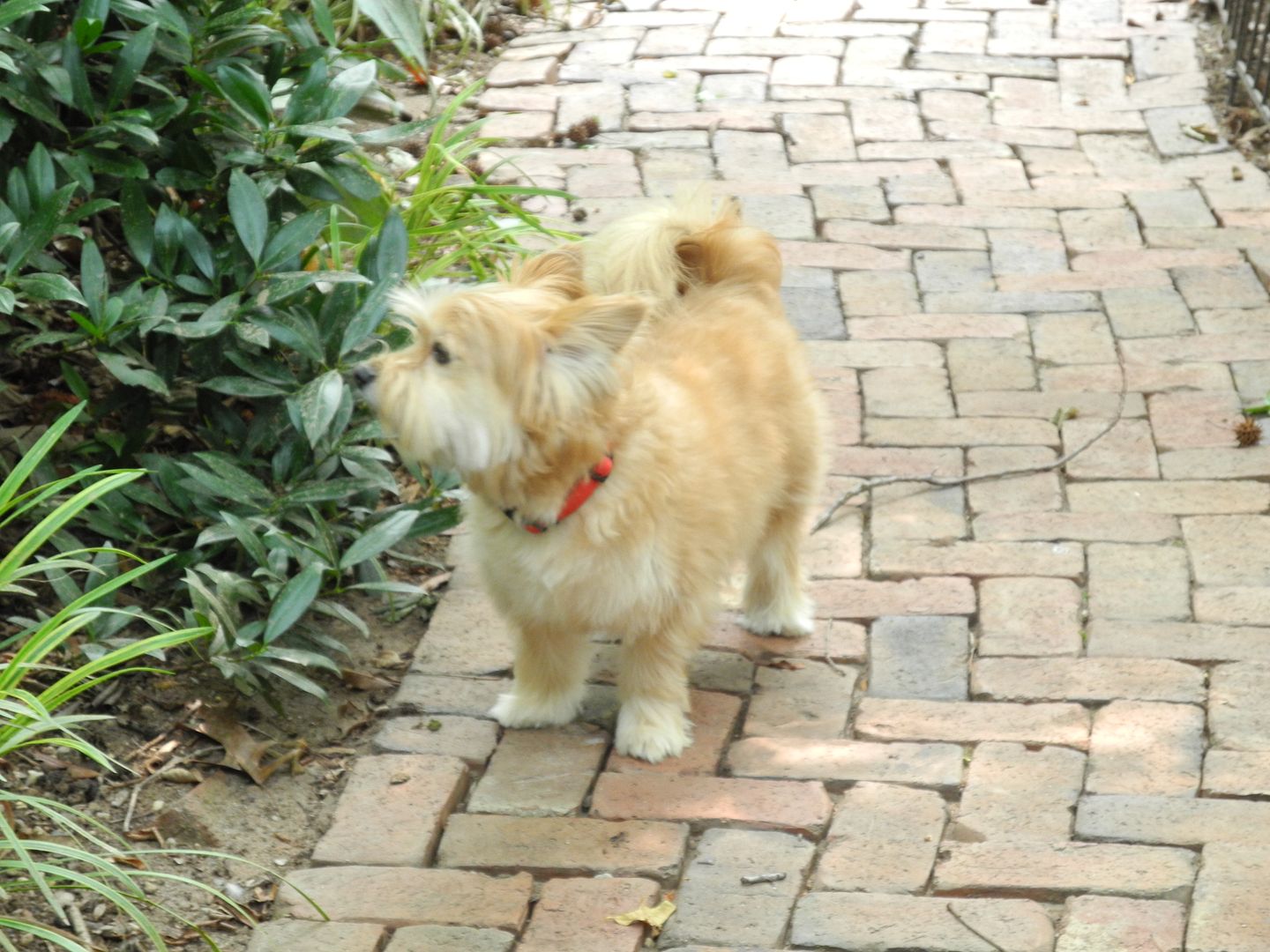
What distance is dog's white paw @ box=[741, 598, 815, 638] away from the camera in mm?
3957

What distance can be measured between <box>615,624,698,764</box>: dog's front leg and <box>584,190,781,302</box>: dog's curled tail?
78 centimetres

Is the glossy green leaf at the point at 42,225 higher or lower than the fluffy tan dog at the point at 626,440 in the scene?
higher

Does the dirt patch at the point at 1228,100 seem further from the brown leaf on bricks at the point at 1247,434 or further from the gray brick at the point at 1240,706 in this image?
the gray brick at the point at 1240,706

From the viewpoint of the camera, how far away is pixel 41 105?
367 cm

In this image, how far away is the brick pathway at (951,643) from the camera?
3102 millimetres

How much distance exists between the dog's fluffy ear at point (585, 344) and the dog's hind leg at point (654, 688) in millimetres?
646

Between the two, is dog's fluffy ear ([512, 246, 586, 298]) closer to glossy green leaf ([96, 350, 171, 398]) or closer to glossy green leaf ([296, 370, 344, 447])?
glossy green leaf ([296, 370, 344, 447])

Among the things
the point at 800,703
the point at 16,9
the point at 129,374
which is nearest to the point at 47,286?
the point at 129,374

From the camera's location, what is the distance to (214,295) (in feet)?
12.6

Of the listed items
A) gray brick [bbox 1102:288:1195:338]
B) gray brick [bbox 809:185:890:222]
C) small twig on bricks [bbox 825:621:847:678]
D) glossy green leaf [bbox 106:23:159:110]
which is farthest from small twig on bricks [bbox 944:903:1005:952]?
gray brick [bbox 809:185:890:222]

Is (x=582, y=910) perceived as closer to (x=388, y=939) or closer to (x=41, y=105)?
(x=388, y=939)

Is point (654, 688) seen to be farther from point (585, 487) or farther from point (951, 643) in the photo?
point (951, 643)

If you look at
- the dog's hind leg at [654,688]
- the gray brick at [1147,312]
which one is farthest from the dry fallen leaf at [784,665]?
the gray brick at [1147,312]

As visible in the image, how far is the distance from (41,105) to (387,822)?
69.8 inches
